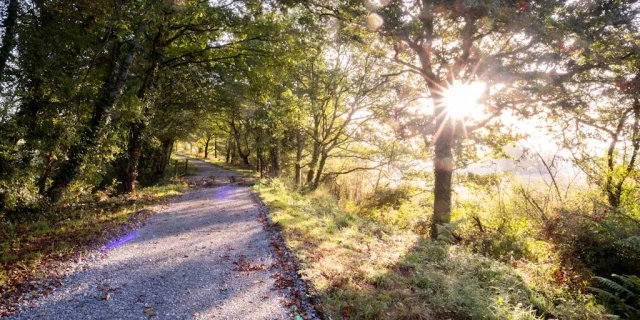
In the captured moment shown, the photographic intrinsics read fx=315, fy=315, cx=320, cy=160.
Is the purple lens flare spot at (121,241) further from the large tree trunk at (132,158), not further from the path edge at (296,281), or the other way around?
the large tree trunk at (132,158)

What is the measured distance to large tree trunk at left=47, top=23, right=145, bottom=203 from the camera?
8797 millimetres

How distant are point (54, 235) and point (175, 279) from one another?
156 inches

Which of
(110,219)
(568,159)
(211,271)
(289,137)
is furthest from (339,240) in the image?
(289,137)

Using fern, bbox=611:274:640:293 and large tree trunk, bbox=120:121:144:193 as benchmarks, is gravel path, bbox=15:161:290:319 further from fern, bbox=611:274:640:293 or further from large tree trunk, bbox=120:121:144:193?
fern, bbox=611:274:640:293

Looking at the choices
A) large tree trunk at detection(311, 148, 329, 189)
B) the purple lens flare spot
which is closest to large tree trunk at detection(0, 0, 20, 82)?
the purple lens flare spot

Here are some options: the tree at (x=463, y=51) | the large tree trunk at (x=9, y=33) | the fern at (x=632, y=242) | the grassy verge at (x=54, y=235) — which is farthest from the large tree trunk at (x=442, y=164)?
the large tree trunk at (x=9, y=33)

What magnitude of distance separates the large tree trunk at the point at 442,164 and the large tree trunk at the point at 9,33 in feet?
34.3

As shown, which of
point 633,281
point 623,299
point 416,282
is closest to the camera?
point 633,281

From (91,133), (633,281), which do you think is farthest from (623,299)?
(91,133)

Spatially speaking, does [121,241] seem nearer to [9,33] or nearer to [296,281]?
[296,281]

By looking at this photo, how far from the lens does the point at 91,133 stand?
359 inches

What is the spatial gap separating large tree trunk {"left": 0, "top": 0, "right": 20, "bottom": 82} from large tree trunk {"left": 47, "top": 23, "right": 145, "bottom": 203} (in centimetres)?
267

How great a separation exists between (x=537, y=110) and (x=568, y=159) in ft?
7.10

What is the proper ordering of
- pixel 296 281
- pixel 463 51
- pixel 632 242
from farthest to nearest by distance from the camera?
pixel 463 51 → pixel 632 242 → pixel 296 281
